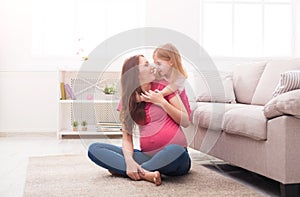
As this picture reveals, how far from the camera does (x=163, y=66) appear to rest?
1730 millimetres

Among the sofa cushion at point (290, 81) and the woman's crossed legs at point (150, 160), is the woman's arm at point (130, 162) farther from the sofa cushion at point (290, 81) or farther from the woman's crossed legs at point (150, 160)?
the sofa cushion at point (290, 81)

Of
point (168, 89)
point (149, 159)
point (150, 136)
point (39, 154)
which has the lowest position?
point (39, 154)

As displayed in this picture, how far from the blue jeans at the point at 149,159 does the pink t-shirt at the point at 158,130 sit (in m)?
0.05

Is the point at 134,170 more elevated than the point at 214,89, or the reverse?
the point at 214,89

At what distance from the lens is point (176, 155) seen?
6.21ft

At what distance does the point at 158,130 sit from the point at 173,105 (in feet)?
0.47

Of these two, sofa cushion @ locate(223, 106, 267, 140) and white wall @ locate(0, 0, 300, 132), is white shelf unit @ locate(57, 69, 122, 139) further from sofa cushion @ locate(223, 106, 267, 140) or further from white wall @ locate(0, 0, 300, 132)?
sofa cushion @ locate(223, 106, 267, 140)

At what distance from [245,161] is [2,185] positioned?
1.20 m

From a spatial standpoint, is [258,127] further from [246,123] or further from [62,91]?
[62,91]

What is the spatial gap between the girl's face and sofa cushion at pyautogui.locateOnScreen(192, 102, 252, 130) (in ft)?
2.08

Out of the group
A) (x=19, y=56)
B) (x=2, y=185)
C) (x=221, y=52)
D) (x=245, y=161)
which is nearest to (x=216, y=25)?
(x=221, y=52)

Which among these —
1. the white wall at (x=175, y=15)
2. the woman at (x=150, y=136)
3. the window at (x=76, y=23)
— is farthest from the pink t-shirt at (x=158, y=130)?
the window at (x=76, y=23)

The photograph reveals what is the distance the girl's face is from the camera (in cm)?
170

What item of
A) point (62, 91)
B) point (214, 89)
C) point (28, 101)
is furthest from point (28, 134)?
point (214, 89)
